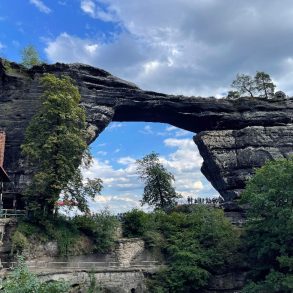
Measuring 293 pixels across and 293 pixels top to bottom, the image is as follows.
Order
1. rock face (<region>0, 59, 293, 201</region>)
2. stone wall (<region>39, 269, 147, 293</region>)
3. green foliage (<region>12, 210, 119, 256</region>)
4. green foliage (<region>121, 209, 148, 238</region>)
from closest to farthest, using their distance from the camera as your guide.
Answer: stone wall (<region>39, 269, 147, 293</region>)
green foliage (<region>12, 210, 119, 256</region>)
green foliage (<region>121, 209, 148, 238</region>)
rock face (<region>0, 59, 293, 201</region>)

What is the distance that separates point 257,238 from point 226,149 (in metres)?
16.2

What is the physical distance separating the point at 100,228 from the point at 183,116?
747 inches

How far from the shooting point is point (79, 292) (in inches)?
927

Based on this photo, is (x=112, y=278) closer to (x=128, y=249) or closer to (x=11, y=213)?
(x=128, y=249)

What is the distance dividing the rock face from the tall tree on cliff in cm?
695

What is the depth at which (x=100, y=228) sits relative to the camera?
29.8 m

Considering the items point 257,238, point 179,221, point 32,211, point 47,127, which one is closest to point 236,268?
point 257,238

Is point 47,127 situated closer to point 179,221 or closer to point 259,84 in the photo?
point 179,221

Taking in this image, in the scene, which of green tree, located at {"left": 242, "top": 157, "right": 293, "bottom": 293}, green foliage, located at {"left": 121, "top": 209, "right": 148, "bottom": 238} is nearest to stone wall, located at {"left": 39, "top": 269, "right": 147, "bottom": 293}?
green foliage, located at {"left": 121, "top": 209, "right": 148, "bottom": 238}

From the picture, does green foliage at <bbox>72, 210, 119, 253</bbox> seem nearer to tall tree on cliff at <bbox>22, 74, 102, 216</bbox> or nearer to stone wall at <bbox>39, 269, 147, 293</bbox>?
tall tree on cliff at <bbox>22, 74, 102, 216</bbox>

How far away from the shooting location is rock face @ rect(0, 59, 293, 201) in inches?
1542

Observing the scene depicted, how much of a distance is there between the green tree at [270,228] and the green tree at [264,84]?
24218 millimetres

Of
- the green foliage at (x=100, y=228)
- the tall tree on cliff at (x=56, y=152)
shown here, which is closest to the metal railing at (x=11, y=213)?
the tall tree on cliff at (x=56, y=152)

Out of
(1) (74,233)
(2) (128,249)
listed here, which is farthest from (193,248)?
(1) (74,233)
